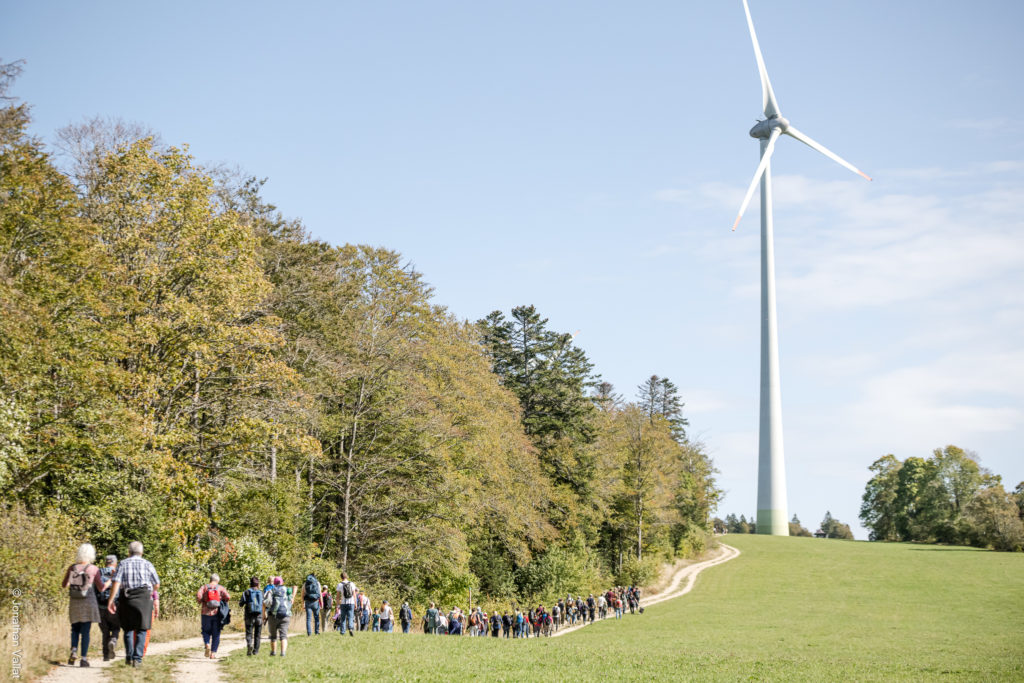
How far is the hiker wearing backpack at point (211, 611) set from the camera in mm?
17469

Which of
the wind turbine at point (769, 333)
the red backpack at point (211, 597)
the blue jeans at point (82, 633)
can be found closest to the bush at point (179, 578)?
the red backpack at point (211, 597)

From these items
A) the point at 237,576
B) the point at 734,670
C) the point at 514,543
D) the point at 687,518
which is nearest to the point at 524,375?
the point at 514,543

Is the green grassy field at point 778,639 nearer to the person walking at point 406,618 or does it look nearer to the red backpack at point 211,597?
the red backpack at point 211,597

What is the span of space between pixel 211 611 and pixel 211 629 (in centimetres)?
45

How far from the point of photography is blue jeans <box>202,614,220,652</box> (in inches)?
694

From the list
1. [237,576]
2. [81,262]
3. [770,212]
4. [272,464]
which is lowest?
[237,576]

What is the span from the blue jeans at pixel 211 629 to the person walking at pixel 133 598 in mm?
2153

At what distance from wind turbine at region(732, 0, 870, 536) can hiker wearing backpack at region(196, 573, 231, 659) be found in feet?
239

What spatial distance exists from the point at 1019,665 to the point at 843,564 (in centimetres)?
6168

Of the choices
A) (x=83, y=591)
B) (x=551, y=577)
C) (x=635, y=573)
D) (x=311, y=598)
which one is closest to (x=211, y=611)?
(x=83, y=591)

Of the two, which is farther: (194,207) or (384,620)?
(384,620)

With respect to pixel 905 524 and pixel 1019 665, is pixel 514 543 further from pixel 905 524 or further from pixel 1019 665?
pixel 905 524

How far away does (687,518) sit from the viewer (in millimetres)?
94438

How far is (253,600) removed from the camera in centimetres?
1836
